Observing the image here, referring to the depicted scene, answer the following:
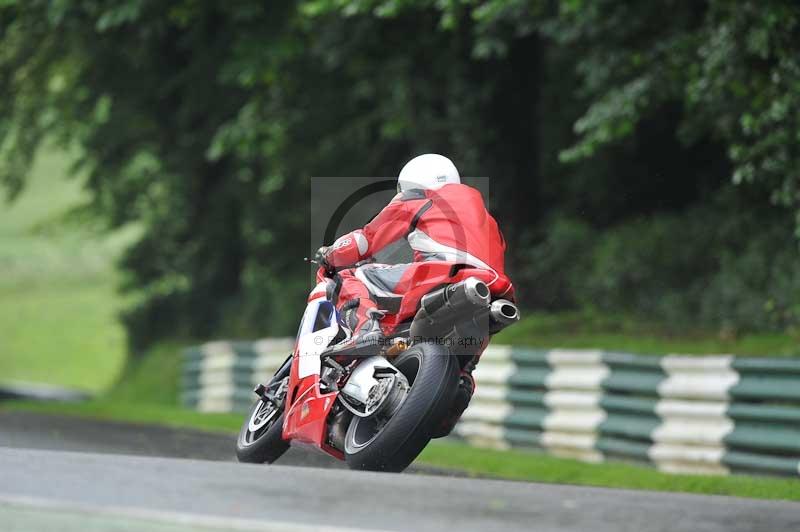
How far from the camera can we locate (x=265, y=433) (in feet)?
30.2

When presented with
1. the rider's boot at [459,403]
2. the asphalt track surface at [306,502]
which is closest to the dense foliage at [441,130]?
the rider's boot at [459,403]

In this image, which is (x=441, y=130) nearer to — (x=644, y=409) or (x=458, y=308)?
(x=644, y=409)

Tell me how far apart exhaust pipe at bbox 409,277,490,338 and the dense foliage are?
20.5 ft

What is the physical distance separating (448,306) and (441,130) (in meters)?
12.4

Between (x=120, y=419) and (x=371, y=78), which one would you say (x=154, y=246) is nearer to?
(x=371, y=78)

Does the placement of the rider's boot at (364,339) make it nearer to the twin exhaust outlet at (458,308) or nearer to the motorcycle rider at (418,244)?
the motorcycle rider at (418,244)

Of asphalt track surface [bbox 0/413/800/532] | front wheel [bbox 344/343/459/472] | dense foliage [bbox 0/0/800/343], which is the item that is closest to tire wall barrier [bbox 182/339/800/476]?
dense foliage [bbox 0/0/800/343]

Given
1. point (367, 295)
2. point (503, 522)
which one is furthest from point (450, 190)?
point (503, 522)

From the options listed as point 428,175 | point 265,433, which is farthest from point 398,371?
point 265,433

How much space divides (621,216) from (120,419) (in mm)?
8204

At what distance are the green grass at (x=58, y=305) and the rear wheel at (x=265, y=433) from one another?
69.7ft

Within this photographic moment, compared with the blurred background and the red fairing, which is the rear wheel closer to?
the red fairing

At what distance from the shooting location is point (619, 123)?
15266mm

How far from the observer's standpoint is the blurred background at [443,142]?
15.2 meters
